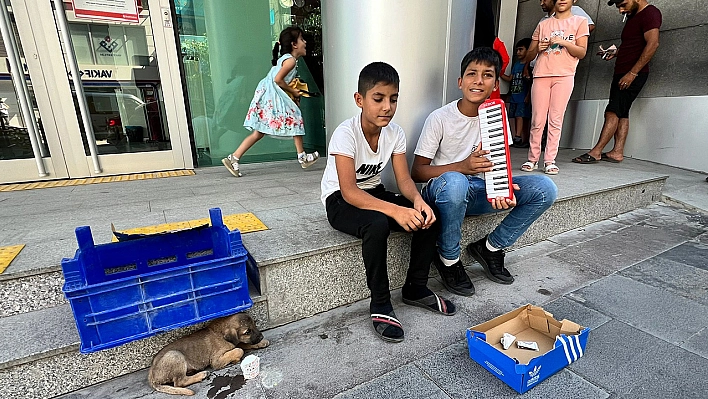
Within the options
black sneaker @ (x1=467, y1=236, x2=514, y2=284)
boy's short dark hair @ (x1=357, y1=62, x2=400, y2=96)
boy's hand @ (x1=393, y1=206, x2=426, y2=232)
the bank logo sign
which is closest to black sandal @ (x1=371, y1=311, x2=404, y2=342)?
boy's hand @ (x1=393, y1=206, x2=426, y2=232)

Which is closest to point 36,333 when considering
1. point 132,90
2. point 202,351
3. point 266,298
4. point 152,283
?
point 152,283

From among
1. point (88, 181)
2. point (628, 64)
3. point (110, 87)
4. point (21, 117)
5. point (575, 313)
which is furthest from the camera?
point (628, 64)

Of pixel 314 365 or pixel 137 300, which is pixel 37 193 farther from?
pixel 314 365

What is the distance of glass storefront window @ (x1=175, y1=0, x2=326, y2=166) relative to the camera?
13.4ft

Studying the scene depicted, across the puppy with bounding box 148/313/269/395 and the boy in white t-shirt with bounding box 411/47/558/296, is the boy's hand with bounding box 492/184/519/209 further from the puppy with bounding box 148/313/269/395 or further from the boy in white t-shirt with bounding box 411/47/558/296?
the puppy with bounding box 148/313/269/395

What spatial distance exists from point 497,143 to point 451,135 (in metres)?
0.35

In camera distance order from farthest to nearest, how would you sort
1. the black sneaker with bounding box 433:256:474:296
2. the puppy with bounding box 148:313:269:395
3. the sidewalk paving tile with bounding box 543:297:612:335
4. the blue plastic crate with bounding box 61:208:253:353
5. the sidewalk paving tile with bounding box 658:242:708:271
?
the sidewalk paving tile with bounding box 658:242:708:271 → the black sneaker with bounding box 433:256:474:296 → the sidewalk paving tile with bounding box 543:297:612:335 → the puppy with bounding box 148:313:269:395 → the blue plastic crate with bounding box 61:208:253:353

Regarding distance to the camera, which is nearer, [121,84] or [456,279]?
[456,279]

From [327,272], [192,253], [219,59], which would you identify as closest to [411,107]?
[327,272]

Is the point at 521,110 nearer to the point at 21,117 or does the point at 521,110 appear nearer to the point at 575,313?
the point at 575,313

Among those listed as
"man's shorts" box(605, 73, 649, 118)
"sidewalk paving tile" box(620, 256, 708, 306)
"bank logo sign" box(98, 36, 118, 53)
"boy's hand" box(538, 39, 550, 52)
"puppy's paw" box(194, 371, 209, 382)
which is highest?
"bank logo sign" box(98, 36, 118, 53)

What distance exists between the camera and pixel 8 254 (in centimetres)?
172

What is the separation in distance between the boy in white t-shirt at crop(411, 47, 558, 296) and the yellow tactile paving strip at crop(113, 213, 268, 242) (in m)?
1.02

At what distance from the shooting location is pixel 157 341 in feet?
5.05
